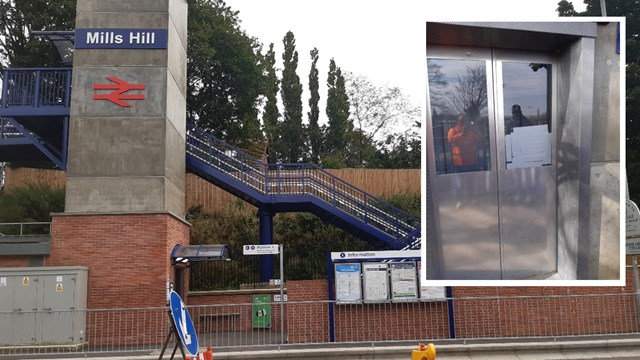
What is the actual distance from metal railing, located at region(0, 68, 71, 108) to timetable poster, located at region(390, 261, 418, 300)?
32.0ft

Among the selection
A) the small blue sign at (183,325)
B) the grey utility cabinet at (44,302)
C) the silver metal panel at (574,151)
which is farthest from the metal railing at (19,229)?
the silver metal panel at (574,151)

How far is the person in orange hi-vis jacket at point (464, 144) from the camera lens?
13.7 ft

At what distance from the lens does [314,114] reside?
157ft

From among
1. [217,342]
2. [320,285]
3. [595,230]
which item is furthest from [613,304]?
[595,230]

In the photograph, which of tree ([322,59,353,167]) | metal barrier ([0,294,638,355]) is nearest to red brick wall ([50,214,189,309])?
metal barrier ([0,294,638,355])

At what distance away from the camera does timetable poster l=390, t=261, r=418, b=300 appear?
1295 cm

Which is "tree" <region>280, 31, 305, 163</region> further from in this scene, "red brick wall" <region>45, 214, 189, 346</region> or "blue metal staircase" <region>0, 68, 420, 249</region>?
"red brick wall" <region>45, 214, 189, 346</region>

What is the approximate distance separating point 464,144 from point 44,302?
1195 centimetres

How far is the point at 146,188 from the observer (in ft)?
49.5

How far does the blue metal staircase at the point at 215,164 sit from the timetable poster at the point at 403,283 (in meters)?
2.90

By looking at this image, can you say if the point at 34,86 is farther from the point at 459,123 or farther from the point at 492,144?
A: the point at 492,144

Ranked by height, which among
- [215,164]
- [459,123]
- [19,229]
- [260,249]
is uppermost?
[215,164]

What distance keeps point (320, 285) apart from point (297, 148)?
34087 millimetres

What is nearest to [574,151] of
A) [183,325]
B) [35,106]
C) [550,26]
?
[550,26]
